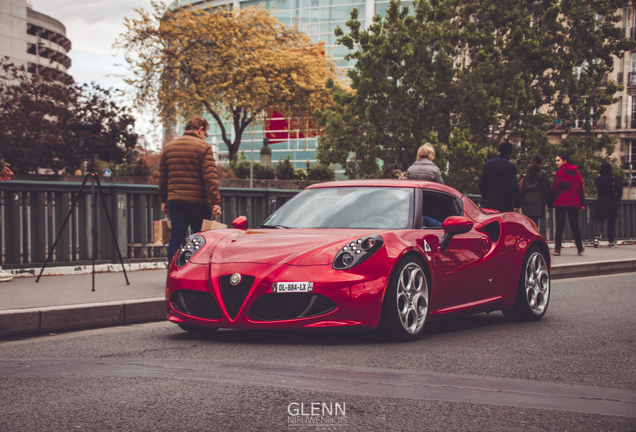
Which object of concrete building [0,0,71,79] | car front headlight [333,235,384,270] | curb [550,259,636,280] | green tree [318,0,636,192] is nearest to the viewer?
car front headlight [333,235,384,270]

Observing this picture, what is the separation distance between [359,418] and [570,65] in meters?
31.6

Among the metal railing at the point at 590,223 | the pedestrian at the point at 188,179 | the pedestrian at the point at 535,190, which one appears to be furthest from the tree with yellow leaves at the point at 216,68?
the pedestrian at the point at 188,179

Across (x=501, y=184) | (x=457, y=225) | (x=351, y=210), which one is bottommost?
(x=457, y=225)

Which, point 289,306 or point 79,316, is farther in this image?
point 79,316

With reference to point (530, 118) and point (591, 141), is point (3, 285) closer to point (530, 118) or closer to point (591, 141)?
point (530, 118)

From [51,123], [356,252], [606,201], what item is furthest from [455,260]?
[51,123]

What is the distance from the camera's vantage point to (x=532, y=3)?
3241 centimetres

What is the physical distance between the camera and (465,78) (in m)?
30.9

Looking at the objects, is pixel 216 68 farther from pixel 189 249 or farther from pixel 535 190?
pixel 189 249

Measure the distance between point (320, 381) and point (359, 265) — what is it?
47.0 inches

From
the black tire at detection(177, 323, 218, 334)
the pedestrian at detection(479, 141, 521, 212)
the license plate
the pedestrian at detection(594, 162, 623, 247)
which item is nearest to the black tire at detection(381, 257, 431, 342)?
the license plate

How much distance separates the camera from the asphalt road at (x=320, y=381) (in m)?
3.23

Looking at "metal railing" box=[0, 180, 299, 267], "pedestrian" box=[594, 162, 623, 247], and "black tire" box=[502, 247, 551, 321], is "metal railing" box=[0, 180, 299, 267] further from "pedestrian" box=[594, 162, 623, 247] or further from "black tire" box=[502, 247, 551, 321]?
"pedestrian" box=[594, 162, 623, 247]

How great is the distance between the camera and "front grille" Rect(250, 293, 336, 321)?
4.85 metres
